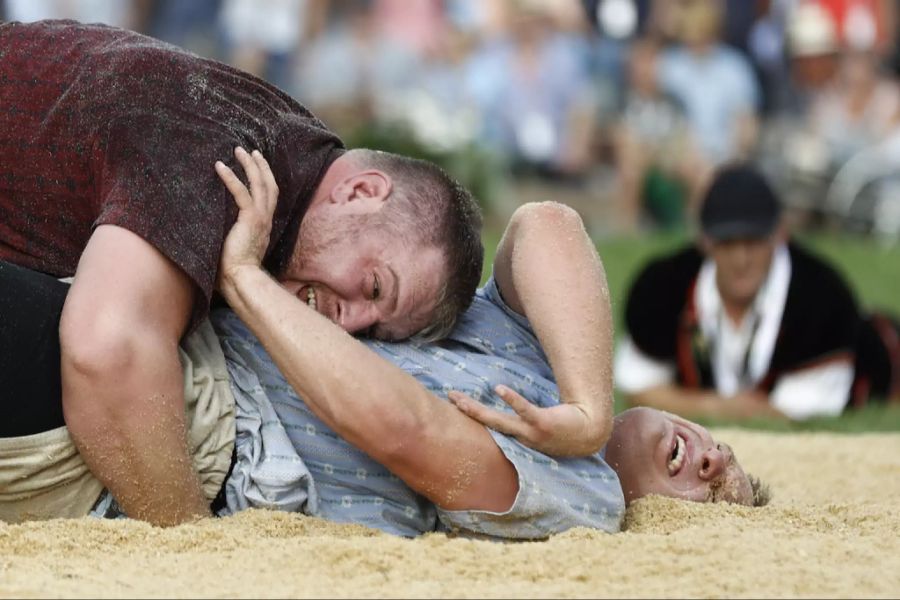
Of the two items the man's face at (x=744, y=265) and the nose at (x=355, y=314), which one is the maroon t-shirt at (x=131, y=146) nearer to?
the nose at (x=355, y=314)

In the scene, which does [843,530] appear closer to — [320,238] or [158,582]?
[320,238]

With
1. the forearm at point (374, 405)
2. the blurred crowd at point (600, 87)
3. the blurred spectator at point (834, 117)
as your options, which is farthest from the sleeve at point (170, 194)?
the blurred spectator at point (834, 117)

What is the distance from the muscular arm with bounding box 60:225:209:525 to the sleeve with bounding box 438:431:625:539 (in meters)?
0.59

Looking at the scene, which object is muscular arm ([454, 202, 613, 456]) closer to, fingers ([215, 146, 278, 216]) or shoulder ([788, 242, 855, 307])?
fingers ([215, 146, 278, 216])

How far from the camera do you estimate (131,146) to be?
3.07 metres

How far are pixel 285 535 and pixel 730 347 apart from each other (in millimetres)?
4000

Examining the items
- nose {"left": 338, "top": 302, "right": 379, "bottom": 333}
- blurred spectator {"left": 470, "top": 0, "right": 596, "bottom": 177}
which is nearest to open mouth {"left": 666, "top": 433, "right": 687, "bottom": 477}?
nose {"left": 338, "top": 302, "right": 379, "bottom": 333}

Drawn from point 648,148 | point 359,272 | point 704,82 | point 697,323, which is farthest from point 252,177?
point 704,82

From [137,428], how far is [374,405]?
462 millimetres

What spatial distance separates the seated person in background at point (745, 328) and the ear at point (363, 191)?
3.34 metres

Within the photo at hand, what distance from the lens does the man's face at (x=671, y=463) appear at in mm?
3533

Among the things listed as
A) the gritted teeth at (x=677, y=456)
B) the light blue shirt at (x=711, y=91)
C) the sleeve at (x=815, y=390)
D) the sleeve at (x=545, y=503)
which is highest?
the light blue shirt at (x=711, y=91)

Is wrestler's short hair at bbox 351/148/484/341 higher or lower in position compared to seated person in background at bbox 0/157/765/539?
higher

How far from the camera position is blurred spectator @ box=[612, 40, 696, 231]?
35.9ft
